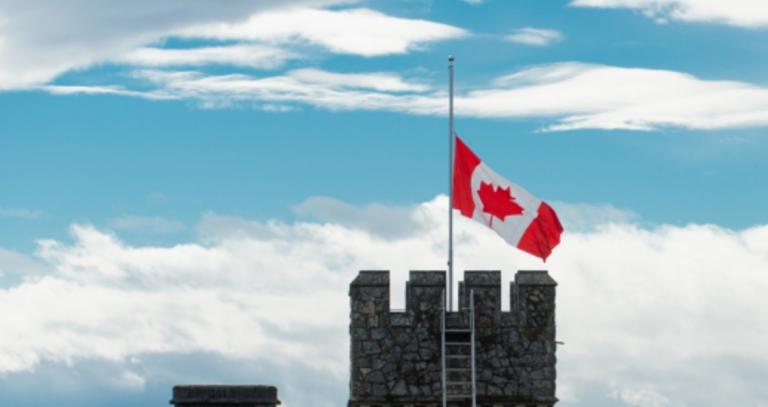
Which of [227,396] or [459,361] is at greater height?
[459,361]

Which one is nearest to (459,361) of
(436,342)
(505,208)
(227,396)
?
(436,342)

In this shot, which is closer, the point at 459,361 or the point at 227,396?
the point at 227,396

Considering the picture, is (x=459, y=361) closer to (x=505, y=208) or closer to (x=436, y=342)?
(x=436, y=342)

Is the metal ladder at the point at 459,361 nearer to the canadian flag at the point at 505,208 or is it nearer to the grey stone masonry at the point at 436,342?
the grey stone masonry at the point at 436,342

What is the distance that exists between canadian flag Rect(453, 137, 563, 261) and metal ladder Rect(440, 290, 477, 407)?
1.50 metres

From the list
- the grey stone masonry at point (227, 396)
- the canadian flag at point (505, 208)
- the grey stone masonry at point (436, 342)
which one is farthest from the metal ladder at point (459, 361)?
the grey stone masonry at point (227, 396)

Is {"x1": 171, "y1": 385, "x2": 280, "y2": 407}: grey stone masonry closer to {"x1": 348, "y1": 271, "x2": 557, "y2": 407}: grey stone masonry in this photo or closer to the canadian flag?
{"x1": 348, "y1": 271, "x2": 557, "y2": 407}: grey stone masonry

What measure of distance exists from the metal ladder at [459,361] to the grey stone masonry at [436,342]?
0.14 meters

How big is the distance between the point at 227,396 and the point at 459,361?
4767 millimetres

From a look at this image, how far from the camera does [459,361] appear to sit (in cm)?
2856

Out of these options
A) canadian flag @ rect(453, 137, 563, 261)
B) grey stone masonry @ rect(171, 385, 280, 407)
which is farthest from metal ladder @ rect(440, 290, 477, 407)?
grey stone masonry @ rect(171, 385, 280, 407)

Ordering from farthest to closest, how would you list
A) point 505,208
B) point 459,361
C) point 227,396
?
point 505,208, point 459,361, point 227,396

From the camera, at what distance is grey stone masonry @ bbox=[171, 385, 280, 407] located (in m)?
26.5

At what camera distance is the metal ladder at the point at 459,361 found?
1115 inches
